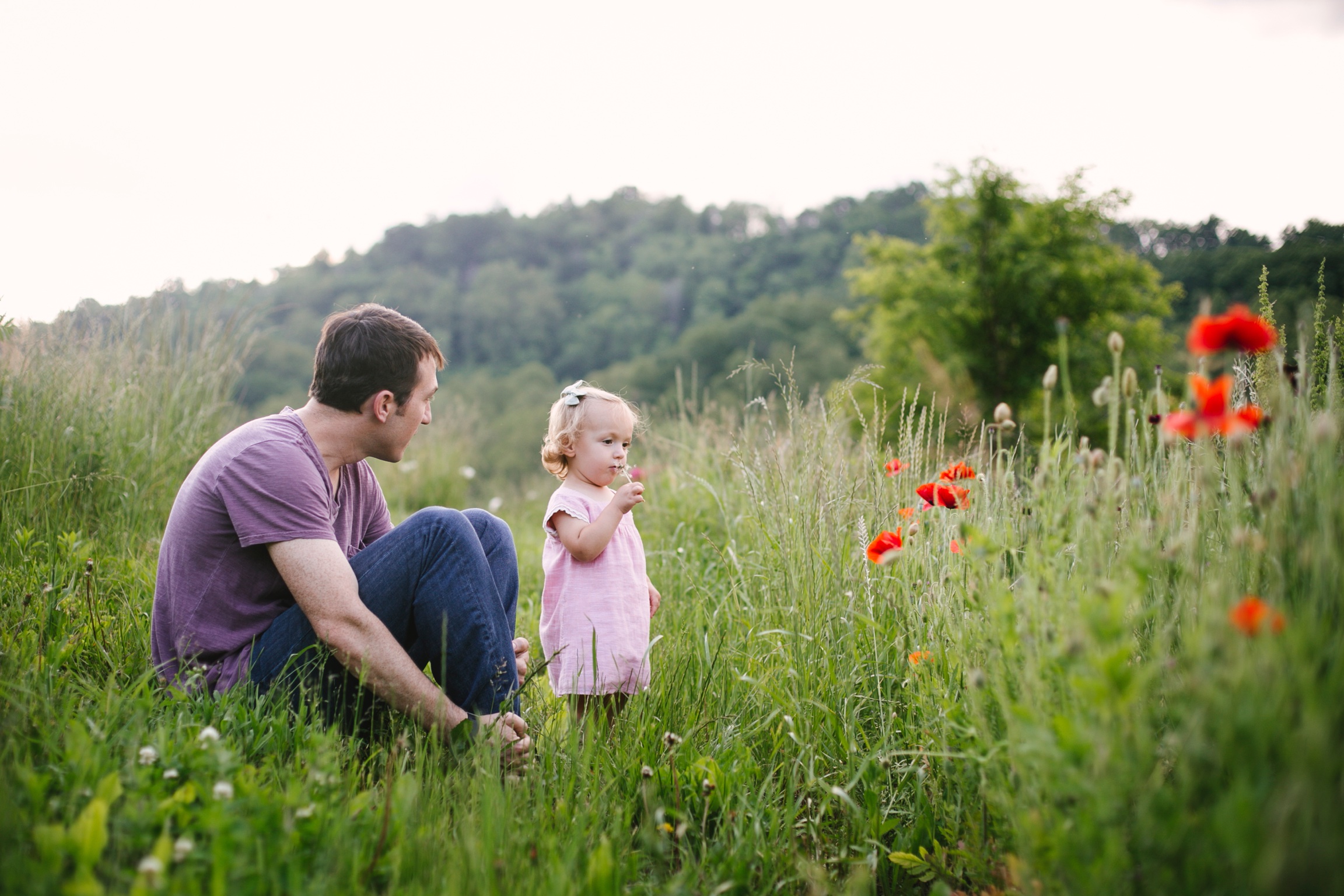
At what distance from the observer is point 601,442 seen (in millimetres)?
2082

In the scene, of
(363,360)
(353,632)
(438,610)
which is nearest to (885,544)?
(438,610)

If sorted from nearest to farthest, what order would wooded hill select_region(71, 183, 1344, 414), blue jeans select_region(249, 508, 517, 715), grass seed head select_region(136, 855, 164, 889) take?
grass seed head select_region(136, 855, 164, 889) → blue jeans select_region(249, 508, 517, 715) → wooded hill select_region(71, 183, 1344, 414)

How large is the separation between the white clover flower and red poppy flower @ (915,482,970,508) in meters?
1.56

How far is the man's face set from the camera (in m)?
1.90

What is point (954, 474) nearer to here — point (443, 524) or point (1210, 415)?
point (1210, 415)

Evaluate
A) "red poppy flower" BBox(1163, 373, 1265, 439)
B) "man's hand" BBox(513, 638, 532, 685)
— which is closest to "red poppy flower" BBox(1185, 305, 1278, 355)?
"red poppy flower" BBox(1163, 373, 1265, 439)

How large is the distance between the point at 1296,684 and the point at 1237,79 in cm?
214

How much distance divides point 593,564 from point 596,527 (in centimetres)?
15

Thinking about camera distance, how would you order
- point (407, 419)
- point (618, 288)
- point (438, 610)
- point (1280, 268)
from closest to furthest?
point (438, 610)
point (1280, 268)
point (407, 419)
point (618, 288)

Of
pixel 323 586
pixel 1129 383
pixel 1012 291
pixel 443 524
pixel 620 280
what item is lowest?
pixel 323 586

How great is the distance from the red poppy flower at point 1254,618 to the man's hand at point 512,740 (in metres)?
1.30

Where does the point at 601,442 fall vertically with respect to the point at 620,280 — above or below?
below

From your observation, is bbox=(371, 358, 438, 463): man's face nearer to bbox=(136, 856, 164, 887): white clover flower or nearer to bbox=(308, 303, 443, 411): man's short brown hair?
bbox=(308, 303, 443, 411): man's short brown hair

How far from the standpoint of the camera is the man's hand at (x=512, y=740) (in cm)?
156
